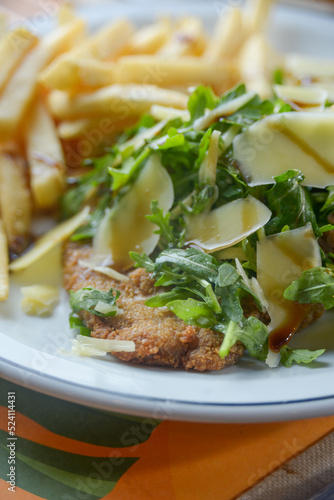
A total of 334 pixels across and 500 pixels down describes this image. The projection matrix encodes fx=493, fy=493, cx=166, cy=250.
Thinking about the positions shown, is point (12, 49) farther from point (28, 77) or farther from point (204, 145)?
point (204, 145)

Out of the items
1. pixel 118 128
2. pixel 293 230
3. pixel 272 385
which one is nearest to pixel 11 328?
pixel 272 385

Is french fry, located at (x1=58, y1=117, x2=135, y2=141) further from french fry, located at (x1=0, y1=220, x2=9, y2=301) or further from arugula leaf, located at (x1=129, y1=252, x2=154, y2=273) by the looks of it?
arugula leaf, located at (x1=129, y1=252, x2=154, y2=273)

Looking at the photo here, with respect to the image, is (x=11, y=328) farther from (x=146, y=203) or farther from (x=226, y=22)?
(x=226, y=22)

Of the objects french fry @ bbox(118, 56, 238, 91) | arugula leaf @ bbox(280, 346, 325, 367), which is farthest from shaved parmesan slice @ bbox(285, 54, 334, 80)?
arugula leaf @ bbox(280, 346, 325, 367)

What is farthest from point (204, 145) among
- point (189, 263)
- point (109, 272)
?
point (109, 272)

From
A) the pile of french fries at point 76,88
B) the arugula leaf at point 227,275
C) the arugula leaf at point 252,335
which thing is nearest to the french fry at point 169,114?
the pile of french fries at point 76,88

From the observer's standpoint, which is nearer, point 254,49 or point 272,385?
point 272,385
